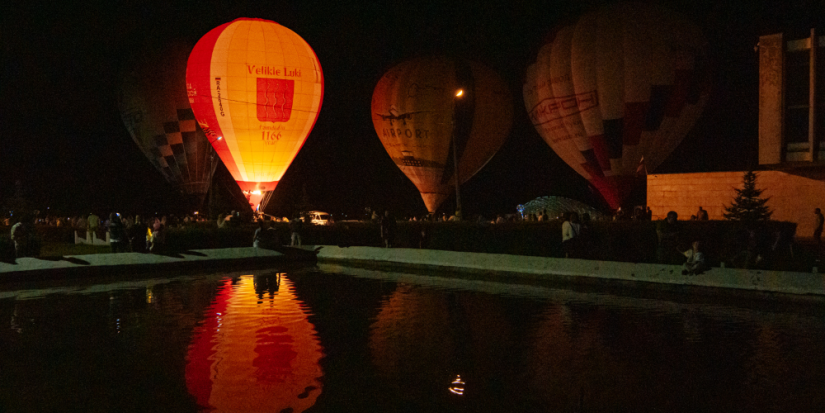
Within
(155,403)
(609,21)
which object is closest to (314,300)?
(155,403)

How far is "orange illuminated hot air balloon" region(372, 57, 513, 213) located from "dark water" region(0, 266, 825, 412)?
33292 mm

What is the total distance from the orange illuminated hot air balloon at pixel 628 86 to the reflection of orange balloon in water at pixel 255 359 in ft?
89.9

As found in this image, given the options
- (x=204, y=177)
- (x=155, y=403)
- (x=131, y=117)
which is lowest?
(x=155, y=403)

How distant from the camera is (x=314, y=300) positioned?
1561 centimetres

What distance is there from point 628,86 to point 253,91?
2113 centimetres

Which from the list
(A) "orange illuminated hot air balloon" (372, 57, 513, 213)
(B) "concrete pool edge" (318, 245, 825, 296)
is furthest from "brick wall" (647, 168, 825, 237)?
(A) "orange illuminated hot air balloon" (372, 57, 513, 213)

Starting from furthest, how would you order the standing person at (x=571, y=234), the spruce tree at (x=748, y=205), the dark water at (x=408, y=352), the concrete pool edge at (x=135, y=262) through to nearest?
the spruce tree at (x=748, y=205), the standing person at (x=571, y=234), the concrete pool edge at (x=135, y=262), the dark water at (x=408, y=352)

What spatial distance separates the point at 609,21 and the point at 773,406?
34.1m

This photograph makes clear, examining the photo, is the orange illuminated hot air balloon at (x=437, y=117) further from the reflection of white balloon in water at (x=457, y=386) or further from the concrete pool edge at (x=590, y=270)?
the reflection of white balloon in water at (x=457, y=386)

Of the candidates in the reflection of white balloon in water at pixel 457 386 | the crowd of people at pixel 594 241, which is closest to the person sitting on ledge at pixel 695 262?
the crowd of people at pixel 594 241

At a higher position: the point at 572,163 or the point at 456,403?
the point at 572,163

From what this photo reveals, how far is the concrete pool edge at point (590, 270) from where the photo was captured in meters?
15.5

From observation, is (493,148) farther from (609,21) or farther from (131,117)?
(131,117)

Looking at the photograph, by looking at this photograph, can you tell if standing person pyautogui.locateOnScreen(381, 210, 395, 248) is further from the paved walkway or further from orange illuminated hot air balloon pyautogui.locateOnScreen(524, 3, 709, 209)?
orange illuminated hot air balloon pyautogui.locateOnScreen(524, 3, 709, 209)
